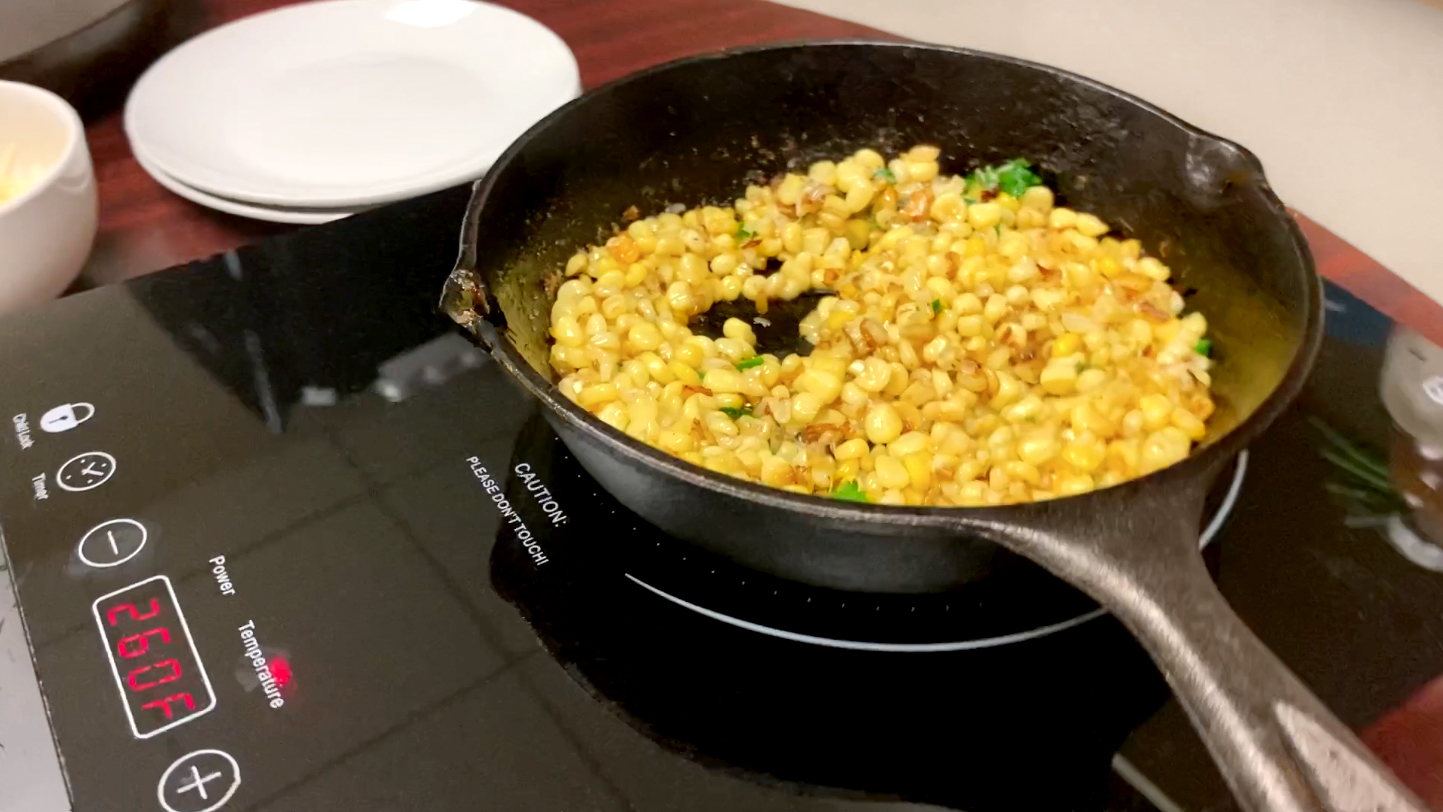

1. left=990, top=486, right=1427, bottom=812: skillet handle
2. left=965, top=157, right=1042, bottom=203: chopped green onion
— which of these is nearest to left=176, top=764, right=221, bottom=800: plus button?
left=990, top=486, right=1427, bottom=812: skillet handle

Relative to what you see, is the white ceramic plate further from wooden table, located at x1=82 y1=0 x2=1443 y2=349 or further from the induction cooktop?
the induction cooktop

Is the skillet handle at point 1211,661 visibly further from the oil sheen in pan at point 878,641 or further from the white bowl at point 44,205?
the white bowl at point 44,205

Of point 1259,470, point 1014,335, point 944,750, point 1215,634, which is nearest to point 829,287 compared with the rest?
point 1014,335

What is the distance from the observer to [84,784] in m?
0.62

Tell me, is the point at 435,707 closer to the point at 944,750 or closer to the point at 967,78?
the point at 944,750

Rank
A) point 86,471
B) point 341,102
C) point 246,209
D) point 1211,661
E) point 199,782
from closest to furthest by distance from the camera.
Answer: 1. point 1211,661
2. point 199,782
3. point 86,471
4. point 246,209
5. point 341,102

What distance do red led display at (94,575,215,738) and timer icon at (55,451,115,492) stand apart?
0.13 meters

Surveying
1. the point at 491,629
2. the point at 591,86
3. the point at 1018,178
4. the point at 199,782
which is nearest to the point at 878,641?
the point at 491,629

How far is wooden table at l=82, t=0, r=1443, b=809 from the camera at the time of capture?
2.16 ft

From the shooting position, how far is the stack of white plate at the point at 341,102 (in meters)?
1.07

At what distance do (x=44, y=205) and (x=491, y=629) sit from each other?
1.83ft

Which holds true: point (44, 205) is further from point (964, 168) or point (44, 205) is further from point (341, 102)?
point (964, 168)

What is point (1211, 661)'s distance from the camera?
47 cm

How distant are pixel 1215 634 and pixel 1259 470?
0.41 meters
